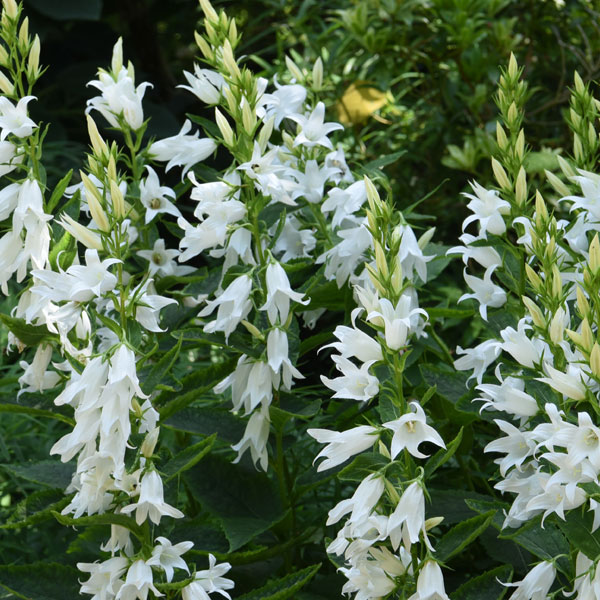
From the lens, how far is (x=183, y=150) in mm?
1672

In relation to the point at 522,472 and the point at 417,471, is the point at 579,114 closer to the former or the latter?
the point at 522,472

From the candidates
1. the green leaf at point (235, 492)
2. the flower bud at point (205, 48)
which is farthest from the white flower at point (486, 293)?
the flower bud at point (205, 48)

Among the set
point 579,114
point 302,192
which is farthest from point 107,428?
point 579,114

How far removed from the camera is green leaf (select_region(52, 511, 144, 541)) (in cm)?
130

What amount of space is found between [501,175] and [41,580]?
40.8 inches

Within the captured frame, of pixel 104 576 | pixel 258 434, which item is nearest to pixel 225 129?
pixel 258 434

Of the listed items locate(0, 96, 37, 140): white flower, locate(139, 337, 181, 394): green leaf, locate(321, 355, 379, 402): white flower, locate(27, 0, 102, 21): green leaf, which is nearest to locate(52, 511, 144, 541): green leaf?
locate(139, 337, 181, 394): green leaf

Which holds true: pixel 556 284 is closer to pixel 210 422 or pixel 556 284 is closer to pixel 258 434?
pixel 258 434

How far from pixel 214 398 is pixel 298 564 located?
73 cm

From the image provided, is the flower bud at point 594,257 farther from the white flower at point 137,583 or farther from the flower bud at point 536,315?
the white flower at point 137,583

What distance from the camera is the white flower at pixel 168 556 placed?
134cm

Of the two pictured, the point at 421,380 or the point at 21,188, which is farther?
the point at 421,380

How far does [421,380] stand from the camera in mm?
1687

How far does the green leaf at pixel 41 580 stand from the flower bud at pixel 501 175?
3.24ft
